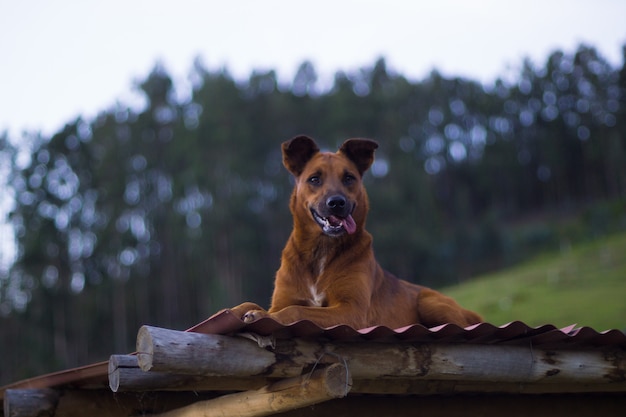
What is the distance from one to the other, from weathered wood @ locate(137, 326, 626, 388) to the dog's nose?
167 cm

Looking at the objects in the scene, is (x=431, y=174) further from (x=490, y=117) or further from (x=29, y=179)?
(x=29, y=179)

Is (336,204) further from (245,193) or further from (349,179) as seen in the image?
(245,193)

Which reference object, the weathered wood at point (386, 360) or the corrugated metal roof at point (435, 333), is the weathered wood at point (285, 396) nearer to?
the weathered wood at point (386, 360)

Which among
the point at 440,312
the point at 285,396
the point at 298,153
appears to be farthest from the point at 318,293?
the point at 285,396

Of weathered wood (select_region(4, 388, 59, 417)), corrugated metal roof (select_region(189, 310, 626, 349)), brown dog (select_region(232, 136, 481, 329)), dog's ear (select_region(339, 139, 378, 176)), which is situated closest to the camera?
corrugated metal roof (select_region(189, 310, 626, 349))

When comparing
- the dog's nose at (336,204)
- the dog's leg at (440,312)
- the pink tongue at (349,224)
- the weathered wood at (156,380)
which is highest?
the dog's nose at (336,204)

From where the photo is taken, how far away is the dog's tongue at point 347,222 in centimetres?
679

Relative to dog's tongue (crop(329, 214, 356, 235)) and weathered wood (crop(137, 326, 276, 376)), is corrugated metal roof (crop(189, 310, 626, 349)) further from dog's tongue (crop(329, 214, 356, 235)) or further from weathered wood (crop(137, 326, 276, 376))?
dog's tongue (crop(329, 214, 356, 235))

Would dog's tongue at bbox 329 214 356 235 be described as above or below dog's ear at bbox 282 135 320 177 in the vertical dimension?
below

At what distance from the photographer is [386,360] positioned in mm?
5219

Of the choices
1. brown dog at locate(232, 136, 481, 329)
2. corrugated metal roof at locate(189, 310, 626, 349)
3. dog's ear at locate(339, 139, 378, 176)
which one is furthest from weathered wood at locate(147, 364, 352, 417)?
dog's ear at locate(339, 139, 378, 176)

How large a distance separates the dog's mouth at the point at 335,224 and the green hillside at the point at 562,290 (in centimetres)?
2838

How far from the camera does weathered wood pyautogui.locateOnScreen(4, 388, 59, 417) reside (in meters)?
6.53

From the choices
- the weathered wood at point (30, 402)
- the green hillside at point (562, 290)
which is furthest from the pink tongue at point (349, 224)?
the green hillside at point (562, 290)
